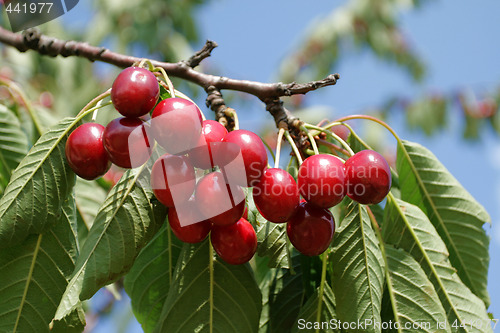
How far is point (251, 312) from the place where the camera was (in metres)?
1.36

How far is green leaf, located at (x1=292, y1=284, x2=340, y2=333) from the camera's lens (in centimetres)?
142

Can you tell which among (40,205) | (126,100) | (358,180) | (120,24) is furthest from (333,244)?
(120,24)

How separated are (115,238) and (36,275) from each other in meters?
0.34

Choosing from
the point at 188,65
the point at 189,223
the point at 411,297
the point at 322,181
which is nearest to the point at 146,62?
the point at 188,65

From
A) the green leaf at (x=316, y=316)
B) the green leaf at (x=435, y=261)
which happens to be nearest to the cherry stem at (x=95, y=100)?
the green leaf at (x=316, y=316)

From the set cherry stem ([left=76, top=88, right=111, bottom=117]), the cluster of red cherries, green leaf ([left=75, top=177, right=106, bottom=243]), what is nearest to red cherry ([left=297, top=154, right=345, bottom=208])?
the cluster of red cherries

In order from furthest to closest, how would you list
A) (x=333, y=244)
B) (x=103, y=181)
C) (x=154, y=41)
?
(x=154, y=41), (x=103, y=181), (x=333, y=244)

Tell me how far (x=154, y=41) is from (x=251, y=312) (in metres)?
4.76

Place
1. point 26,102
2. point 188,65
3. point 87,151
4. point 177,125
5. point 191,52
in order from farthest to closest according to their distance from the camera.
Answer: point 191,52 → point 26,102 → point 188,65 → point 87,151 → point 177,125

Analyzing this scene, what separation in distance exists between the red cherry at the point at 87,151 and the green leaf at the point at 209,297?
358mm

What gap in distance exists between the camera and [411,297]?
1.49 m

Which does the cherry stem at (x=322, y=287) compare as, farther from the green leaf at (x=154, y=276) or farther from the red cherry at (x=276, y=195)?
the green leaf at (x=154, y=276)

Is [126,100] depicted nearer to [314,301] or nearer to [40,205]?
[40,205]

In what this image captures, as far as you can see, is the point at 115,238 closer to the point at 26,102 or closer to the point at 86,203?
the point at 86,203
